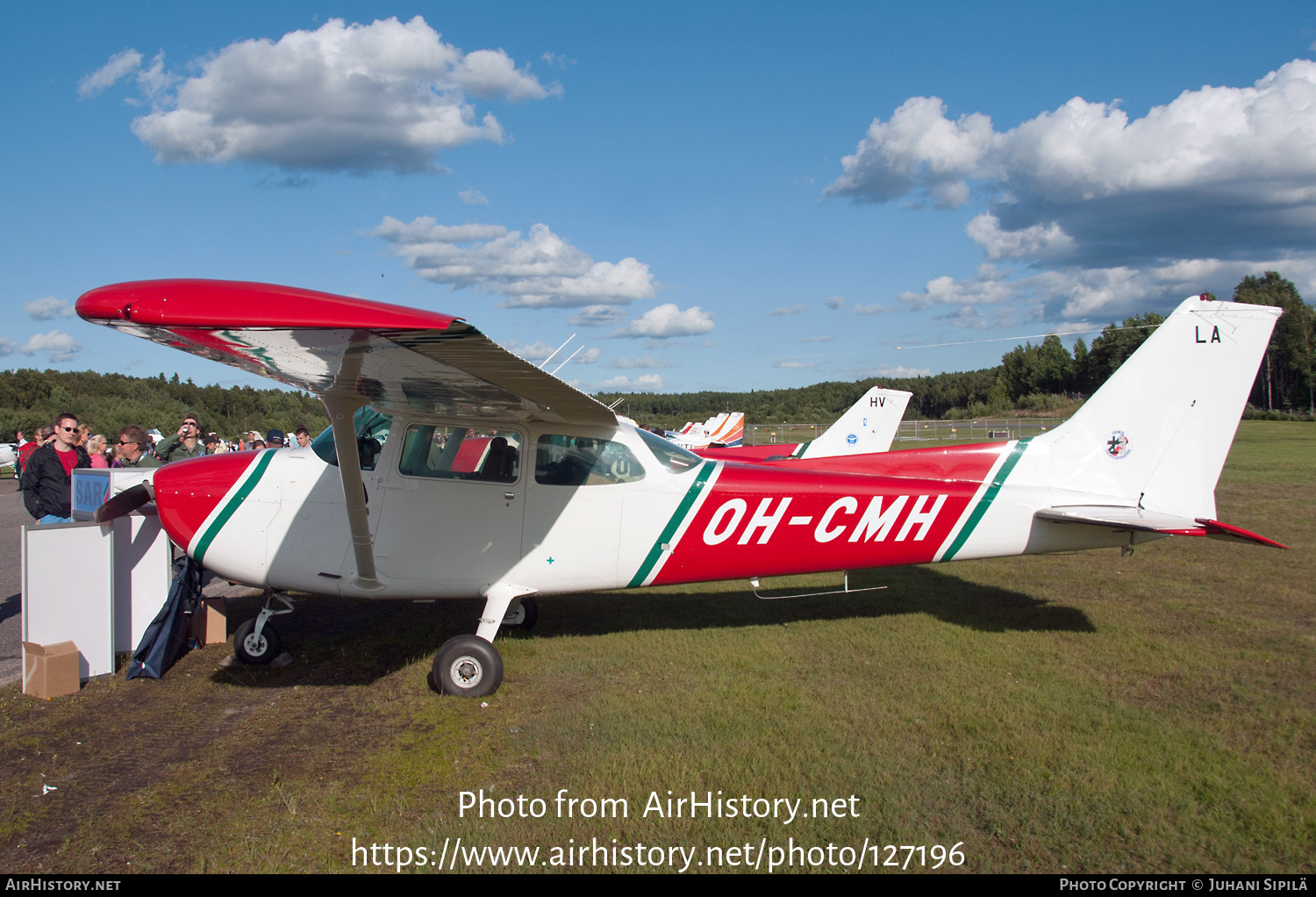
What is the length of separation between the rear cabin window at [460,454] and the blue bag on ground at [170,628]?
6.38 ft

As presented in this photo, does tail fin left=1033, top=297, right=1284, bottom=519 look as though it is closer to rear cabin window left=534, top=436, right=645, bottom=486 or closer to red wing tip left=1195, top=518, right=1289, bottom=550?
red wing tip left=1195, top=518, right=1289, bottom=550

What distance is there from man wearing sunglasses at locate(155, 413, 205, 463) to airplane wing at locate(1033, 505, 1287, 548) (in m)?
9.26

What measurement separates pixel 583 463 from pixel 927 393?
358 ft

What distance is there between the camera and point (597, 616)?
7352 mm

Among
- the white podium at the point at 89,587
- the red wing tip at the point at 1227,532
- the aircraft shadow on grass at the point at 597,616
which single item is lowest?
the aircraft shadow on grass at the point at 597,616

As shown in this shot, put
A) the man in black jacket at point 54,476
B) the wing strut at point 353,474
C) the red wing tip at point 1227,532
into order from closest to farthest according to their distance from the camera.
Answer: the wing strut at point 353,474 < the red wing tip at point 1227,532 < the man in black jacket at point 54,476

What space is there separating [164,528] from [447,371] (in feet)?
9.88

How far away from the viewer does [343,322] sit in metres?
2.98

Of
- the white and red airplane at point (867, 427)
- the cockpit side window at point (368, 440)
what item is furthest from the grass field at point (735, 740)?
the white and red airplane at point (867, 427)

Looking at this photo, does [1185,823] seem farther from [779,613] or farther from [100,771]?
[100,771]

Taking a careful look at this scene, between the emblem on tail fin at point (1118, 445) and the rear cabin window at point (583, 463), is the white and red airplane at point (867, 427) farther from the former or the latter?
the rear cabin window at point (583, 463)

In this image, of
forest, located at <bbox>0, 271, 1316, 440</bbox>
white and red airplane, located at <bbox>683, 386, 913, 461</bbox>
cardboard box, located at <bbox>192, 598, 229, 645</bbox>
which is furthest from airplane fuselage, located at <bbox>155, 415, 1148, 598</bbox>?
forest, located at <bbox>0, 271, 1316, 440</bbox>

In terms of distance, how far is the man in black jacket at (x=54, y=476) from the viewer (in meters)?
6.98
